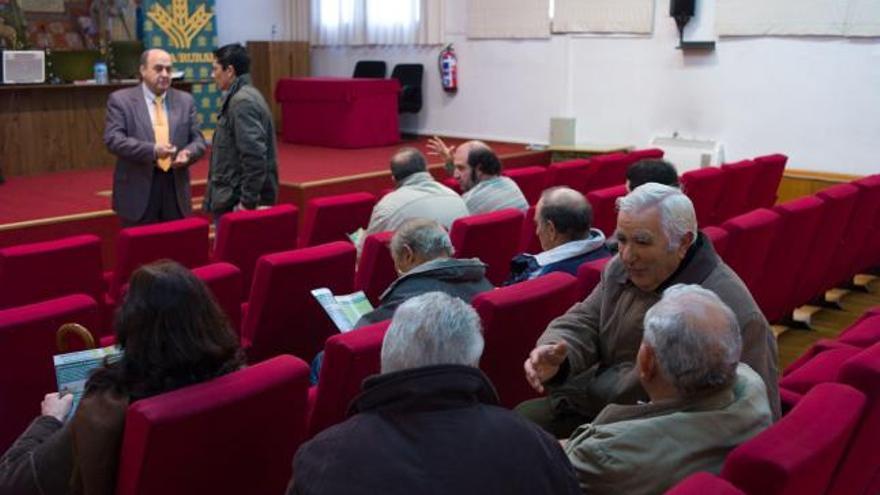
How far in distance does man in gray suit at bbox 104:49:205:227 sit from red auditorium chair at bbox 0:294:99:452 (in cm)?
201

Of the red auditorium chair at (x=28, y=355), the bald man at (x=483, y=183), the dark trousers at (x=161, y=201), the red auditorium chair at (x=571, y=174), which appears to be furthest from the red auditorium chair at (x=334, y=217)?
the red auditorium chair at (x=28, y=355)

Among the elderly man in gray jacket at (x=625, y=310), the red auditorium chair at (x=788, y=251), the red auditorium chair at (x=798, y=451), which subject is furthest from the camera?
the red auditorium chair at (x=788, y=251)

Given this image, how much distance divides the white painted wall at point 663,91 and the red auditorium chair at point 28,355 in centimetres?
658

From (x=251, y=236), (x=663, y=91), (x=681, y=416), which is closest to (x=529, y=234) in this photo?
(x=251, y=236)

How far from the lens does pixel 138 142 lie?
4.27 meters

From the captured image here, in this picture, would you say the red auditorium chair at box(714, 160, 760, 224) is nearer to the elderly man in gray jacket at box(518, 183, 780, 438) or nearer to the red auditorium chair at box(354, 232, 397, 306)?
the red auditorium chair at box(354, 232, 397, 306)

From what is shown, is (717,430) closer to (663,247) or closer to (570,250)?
(663,247)

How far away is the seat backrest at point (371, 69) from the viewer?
10.5 metres

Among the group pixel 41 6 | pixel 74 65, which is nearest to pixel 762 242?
pixel 74 65

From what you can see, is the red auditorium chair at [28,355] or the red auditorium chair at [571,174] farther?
the red auditorium chair at [571,174]

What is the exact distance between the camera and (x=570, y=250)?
3.04m

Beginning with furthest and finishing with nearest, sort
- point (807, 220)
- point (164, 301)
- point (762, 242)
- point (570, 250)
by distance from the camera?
1. point (807, 220)
2. point (762, 242)
3. point (570, 250)
4. point (164, 301)

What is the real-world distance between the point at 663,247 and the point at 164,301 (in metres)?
1.31

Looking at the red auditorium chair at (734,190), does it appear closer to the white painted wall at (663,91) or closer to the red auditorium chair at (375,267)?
the white painted wall at (663,91)
